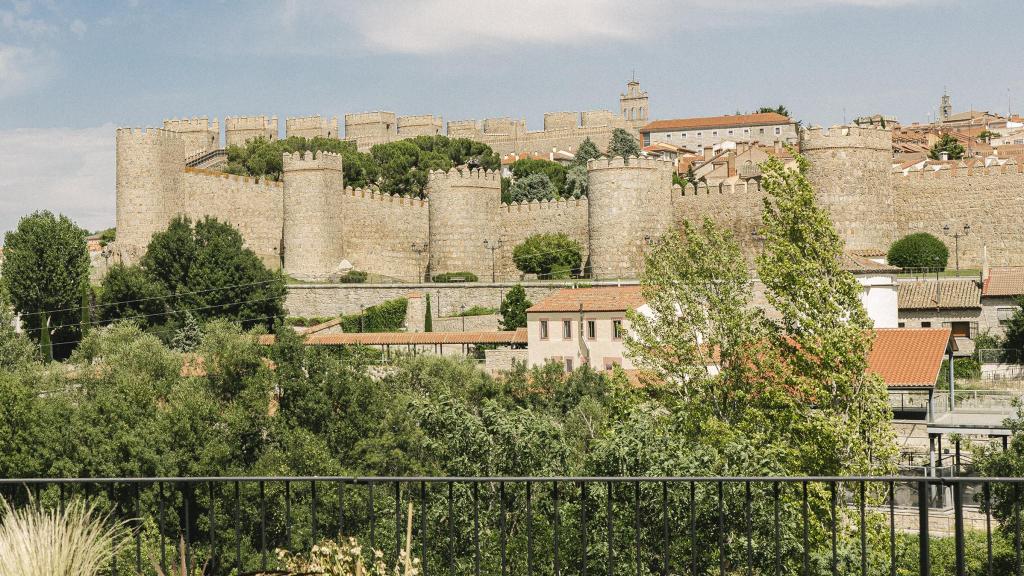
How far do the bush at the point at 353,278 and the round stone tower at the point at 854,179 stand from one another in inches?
620

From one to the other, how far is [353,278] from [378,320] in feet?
15.9

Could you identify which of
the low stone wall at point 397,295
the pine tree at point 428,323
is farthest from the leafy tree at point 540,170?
the pine tree at point 428,323

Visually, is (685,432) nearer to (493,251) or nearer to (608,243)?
(608,243)

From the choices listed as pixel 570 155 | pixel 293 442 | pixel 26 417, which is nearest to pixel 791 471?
pixel 293 442

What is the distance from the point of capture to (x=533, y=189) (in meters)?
60.2

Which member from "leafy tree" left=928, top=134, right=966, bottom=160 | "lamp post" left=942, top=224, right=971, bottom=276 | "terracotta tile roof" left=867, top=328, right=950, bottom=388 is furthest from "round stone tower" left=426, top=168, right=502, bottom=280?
"leafy tree" left=928, top=134, right=966, bottom=160

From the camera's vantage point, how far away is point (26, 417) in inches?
837

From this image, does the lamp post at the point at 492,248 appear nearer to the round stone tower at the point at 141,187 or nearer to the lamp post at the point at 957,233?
the round stone tower at the point at 141,187

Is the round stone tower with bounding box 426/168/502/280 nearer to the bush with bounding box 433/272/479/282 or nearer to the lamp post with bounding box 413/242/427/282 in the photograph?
the bush with bounding box 433/272/479/282

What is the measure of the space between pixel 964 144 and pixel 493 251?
138 ft

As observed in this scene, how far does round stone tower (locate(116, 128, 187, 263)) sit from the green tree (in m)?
1.86

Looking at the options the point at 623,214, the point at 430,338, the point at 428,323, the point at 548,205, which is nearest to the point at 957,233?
the point at 623,214

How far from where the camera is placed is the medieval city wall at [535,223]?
4466 centimetres

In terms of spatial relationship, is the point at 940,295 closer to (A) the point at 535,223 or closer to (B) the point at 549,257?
(B) the point at 549,257
